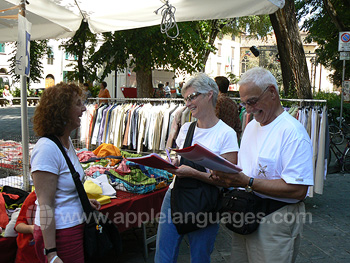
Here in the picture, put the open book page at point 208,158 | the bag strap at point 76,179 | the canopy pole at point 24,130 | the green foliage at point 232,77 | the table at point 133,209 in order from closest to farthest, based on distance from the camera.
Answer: the open book page at point 208,158 < the bag strap at point 76,179 < the table at point 133,209 < the canopy pole at point 24,130 < the green foliage at point 232,77

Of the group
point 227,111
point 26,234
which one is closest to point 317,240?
point 227,111

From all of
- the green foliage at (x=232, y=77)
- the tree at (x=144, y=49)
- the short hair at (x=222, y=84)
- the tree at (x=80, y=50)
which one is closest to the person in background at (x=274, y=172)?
the short hair at (x=222, y=84)

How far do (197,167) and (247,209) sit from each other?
1.81 feet

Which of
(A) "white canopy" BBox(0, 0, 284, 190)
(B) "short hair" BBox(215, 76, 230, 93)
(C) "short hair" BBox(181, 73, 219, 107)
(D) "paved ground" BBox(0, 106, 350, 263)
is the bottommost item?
(D) "paved ground" BBox(0, 106, 350, 263)

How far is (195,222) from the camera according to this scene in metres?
2.45

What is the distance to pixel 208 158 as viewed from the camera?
200 centimetres

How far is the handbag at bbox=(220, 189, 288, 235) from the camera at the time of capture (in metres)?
2.06

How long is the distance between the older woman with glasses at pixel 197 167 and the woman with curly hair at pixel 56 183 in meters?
0.60

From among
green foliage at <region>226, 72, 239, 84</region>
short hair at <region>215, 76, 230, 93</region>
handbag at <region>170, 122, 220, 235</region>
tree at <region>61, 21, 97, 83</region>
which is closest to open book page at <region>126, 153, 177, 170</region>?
handbag at <region>170, 122, 220, 235</region>

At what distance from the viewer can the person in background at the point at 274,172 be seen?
6.42ft

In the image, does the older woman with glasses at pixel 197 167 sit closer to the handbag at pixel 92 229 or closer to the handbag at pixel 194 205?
the handbag at pixel 194 205

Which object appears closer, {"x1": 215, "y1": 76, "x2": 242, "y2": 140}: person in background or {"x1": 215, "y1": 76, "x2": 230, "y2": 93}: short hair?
{"x1": 215, "y1": 76, "x2": 242, "y2": 140}: person in background

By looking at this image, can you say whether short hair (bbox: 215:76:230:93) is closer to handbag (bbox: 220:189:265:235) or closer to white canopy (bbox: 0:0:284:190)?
white canopy (bbox: 0:0:284:190)

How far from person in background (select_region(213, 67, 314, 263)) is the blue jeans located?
42cm
